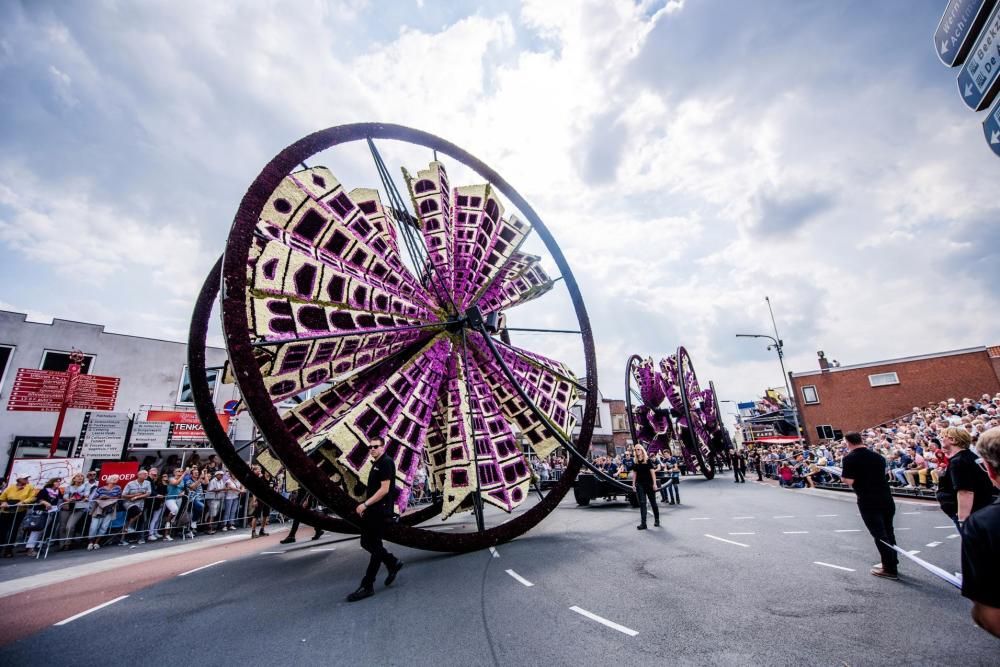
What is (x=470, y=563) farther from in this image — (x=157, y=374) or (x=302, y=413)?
(x=157, y=374)

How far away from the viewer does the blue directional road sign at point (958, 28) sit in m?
4.25

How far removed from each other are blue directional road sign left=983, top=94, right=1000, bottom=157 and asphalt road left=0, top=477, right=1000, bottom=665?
454 centimetres

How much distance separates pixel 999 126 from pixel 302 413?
31.0 feet

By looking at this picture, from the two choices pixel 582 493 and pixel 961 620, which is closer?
pixel 961 620

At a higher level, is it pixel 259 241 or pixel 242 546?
pixel 259 241

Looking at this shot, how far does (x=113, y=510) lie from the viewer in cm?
1091

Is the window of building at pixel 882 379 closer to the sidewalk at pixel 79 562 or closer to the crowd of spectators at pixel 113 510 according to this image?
the crowd of spectators at pixel 113 510

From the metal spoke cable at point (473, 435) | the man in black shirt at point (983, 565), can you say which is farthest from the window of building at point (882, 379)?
the man in black shirt at point (983, 565)

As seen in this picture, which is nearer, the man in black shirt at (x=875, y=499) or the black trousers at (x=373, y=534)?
the man in black shirt at (x=875, y=499)

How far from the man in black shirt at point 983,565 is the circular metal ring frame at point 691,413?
691 inches

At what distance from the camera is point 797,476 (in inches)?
718

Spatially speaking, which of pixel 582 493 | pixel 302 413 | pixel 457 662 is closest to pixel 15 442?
pixel 302 413

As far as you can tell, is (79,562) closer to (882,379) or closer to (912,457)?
(912,457)

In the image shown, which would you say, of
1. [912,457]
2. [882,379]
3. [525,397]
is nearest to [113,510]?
[525,397]
